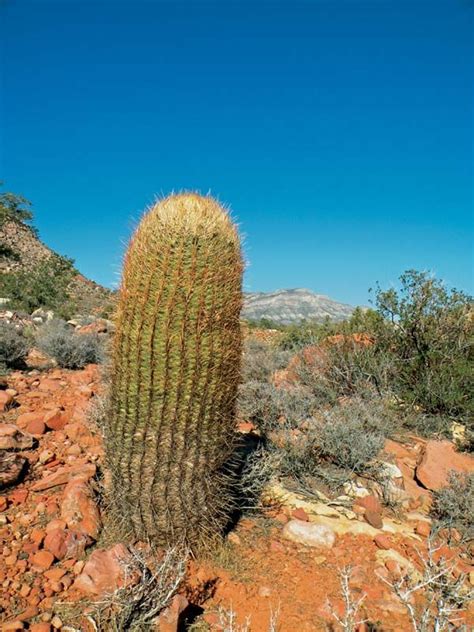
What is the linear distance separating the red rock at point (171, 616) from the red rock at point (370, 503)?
6.69 ft

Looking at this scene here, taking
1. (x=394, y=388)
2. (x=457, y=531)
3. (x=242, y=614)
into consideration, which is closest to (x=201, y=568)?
(x=242, y=614)

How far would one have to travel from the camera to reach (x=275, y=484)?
439 centimetres

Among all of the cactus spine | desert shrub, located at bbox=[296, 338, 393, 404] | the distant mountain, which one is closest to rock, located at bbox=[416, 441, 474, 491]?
desert shrub, located at bbox=[296, 338, 393, 404]

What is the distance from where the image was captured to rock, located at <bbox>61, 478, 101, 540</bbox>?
337cm

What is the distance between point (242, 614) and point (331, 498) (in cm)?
163

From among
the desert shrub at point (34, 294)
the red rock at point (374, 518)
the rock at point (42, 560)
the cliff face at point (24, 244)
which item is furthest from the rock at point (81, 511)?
the cliff face at point (24, 244)

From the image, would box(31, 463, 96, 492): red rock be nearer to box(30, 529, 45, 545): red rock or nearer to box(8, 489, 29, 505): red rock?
box(8, 489, 29, 505): red rock

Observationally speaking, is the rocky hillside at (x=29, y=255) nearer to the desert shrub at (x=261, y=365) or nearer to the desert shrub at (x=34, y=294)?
the desert shrub at (x=34, y=294)

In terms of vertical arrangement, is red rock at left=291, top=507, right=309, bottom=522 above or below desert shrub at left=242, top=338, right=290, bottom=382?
below

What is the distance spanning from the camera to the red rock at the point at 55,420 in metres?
4.86

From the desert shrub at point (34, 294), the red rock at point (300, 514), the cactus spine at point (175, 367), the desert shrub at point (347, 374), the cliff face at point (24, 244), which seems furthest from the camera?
the cliff face at point (24, 244)

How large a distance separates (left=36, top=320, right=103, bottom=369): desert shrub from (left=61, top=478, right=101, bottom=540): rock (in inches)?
163

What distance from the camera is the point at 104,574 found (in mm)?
2896

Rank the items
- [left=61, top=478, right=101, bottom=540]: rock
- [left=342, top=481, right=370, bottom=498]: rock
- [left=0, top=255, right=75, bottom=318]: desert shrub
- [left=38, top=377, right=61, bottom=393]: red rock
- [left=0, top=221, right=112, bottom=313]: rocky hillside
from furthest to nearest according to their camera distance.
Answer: [left=0, top=221, right=112, bottom=313]: rocky hillside → [left=0, top=255, right=75, bottom=318]: desert shrub → [left=38, top=377, right=61, bottom=393]: red rock → [left=342, top=481, right=370, bottom=498]: rock → [left=61, top=478, right=101, bottom=540]: rock
